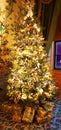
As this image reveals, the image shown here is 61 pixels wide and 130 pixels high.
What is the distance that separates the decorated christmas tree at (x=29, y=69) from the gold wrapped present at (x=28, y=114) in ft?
0.28

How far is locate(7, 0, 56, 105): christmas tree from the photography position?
3062 millimetres

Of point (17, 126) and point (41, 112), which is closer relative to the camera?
point (17, 126)

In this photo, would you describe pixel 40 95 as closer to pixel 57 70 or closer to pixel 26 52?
pixel 26 52

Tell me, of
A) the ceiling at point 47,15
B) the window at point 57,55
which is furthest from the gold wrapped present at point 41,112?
the window at point 57,55

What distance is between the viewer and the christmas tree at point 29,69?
121 inches

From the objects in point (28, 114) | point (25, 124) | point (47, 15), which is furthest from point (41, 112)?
point (47, 15)

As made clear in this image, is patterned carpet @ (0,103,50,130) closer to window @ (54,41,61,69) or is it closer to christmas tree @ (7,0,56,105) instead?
christmas tree @ (7,0,56,105)

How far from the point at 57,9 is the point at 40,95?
215 cm

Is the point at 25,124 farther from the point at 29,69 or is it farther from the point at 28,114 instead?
the point at 29,69

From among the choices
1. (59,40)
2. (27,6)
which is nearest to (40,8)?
(27,6)

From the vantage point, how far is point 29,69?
3.08 metres

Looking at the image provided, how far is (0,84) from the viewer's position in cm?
384

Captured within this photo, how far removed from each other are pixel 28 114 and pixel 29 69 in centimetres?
79

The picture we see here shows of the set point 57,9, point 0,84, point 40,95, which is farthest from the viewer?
point 57,9
